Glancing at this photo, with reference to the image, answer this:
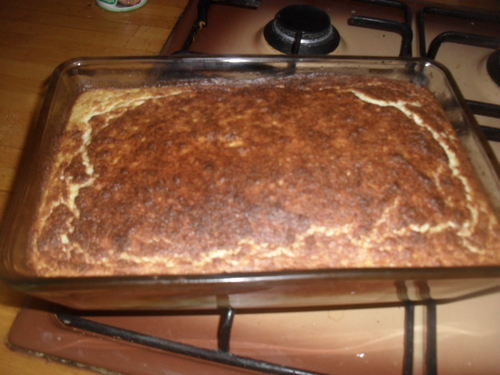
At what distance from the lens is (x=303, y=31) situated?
4.07ft

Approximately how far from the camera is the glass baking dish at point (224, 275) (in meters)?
0.67

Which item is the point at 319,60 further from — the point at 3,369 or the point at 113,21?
the point at 3,369

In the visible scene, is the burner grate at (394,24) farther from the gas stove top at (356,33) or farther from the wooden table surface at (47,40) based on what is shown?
the wooden table surface at (47,40)

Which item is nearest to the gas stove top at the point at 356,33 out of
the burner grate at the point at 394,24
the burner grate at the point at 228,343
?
the burner grate at the point at 394,24

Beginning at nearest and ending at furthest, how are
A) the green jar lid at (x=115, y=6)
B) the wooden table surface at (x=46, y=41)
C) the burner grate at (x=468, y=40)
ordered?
the burner grate at (x=468, y=40) < the wooden table surface at (x=46, y=41) < the green jar lid at (x=115, y=6)

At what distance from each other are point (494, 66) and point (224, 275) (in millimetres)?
1202

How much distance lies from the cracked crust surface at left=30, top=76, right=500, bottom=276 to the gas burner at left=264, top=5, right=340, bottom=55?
407 millimetres

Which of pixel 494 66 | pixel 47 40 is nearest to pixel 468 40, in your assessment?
pixel 494 66

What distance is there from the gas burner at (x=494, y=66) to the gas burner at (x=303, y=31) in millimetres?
531

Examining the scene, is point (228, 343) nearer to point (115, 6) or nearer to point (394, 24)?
point (394, 24)

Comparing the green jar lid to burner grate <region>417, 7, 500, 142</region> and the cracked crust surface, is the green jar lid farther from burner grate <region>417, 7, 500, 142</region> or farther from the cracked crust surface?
burner grate <region>417, 7, 500, 142</region>

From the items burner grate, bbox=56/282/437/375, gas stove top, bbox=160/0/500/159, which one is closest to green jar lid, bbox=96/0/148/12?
gas stove top, bbox=160/0/500/159

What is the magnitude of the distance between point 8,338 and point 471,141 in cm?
120

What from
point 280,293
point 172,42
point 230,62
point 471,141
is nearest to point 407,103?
point 471,141
